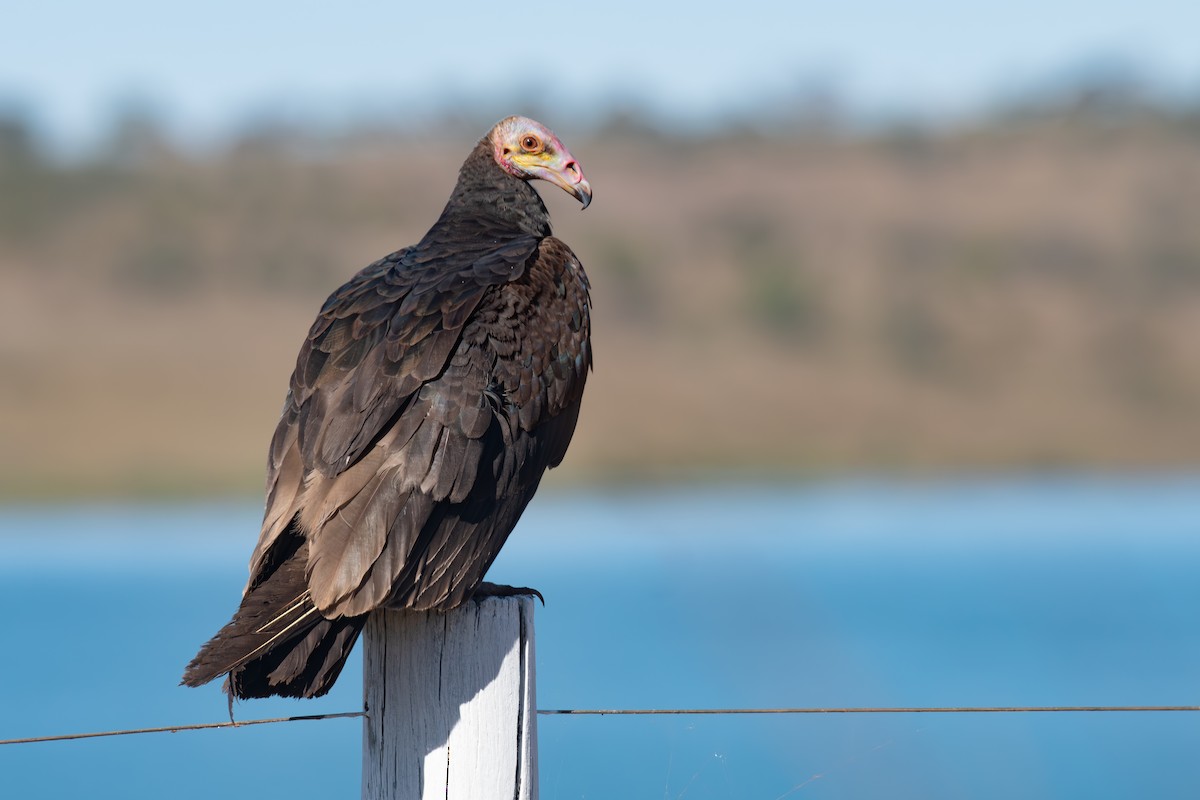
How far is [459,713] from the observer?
2660mm

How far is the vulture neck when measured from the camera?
4211 mm

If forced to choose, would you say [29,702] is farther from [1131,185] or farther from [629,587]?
[1131,185]

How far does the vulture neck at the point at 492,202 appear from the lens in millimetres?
4211

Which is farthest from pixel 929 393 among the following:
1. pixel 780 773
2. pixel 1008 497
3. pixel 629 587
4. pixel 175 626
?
pixel 780 773

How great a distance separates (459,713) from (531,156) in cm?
203

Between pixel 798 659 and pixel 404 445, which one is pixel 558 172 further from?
pixel 798 659

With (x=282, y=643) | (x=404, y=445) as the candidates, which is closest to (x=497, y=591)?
(x=404, y=445)

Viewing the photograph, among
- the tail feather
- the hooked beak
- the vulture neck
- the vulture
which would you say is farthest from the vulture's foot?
the hooked beak

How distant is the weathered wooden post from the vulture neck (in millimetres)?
1644

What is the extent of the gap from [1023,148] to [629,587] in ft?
59.1

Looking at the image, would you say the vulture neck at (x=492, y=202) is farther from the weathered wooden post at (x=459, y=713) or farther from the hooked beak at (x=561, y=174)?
the weathered wooden post at (x=459, y=713)

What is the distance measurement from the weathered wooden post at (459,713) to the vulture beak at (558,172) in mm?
1819

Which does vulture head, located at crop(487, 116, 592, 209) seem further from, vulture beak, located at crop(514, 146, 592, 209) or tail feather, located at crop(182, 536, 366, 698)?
tail feather, located at crop(182, 536, 366, 698)

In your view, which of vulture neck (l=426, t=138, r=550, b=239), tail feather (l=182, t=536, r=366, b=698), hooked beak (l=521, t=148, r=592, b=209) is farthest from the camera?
hooked beak (l=521, t=148, r=592, b=209)
